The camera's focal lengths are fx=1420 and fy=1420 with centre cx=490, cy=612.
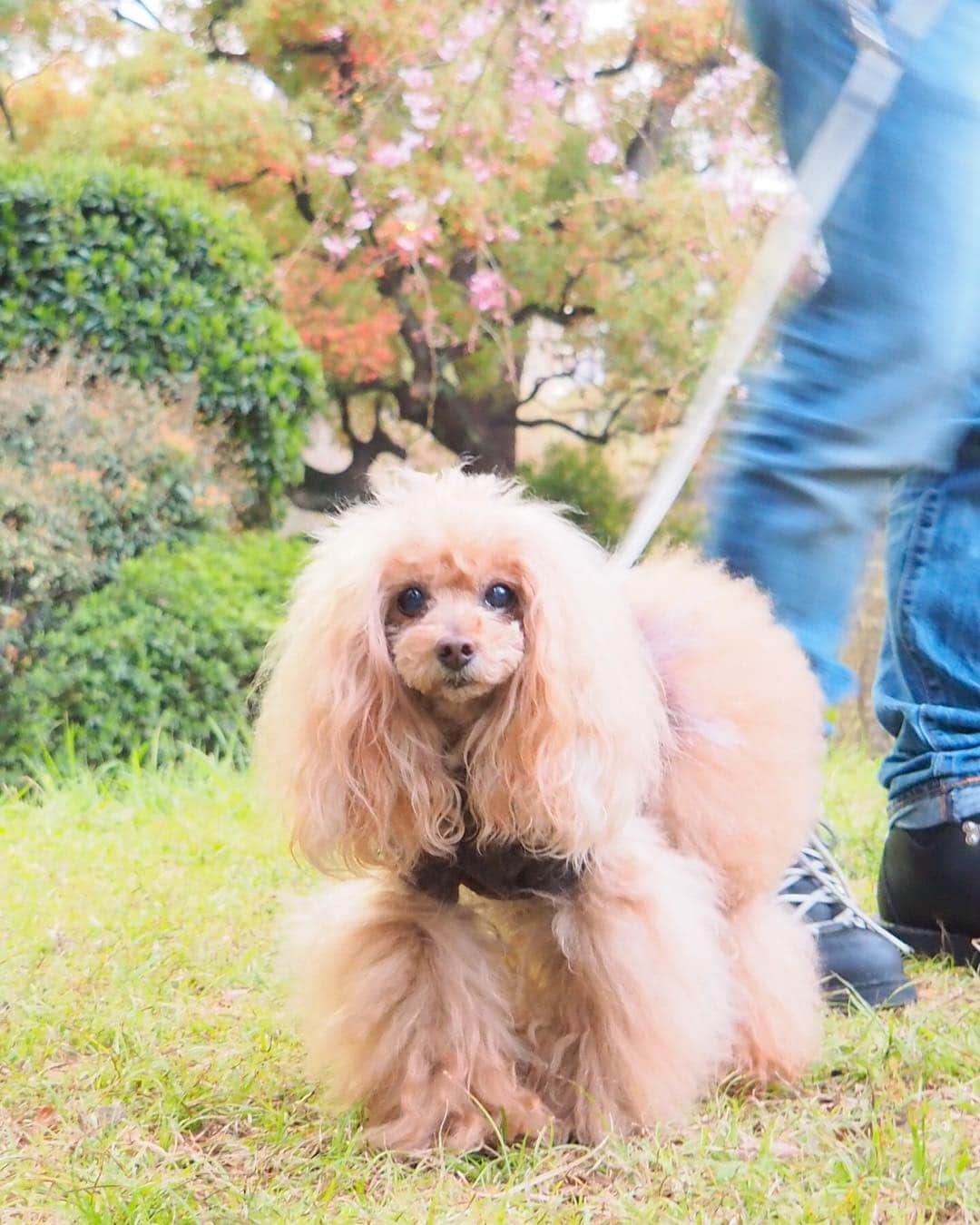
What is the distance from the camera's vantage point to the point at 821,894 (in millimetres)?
1949

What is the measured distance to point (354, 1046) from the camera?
5.02 feet

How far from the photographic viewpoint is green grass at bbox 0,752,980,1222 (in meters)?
1.29

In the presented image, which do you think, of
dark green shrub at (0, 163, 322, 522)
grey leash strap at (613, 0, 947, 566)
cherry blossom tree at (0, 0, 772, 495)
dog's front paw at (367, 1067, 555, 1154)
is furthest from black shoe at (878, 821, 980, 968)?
cherry blossom tree at (0, 0, 772, 495)

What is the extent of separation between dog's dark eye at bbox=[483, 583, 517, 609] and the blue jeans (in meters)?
0.37

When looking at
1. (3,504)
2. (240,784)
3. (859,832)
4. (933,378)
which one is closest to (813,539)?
(933,378)

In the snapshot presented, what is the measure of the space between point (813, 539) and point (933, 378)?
0.23 meters

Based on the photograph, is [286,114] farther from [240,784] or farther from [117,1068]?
[117,1068]

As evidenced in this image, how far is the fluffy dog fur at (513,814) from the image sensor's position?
1467 millimetres

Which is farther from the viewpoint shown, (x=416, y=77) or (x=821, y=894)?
(x=416, y=77)

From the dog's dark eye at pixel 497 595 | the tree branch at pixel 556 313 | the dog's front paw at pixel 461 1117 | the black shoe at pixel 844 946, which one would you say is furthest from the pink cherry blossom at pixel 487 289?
the dog's front paw at pixel 461 1117

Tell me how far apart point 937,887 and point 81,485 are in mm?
2845

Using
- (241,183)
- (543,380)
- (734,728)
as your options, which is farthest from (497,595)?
(543,380)

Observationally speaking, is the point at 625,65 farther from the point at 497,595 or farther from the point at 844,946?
the point at 497,595

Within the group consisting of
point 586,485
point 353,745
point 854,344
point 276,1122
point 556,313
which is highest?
point 854,344
